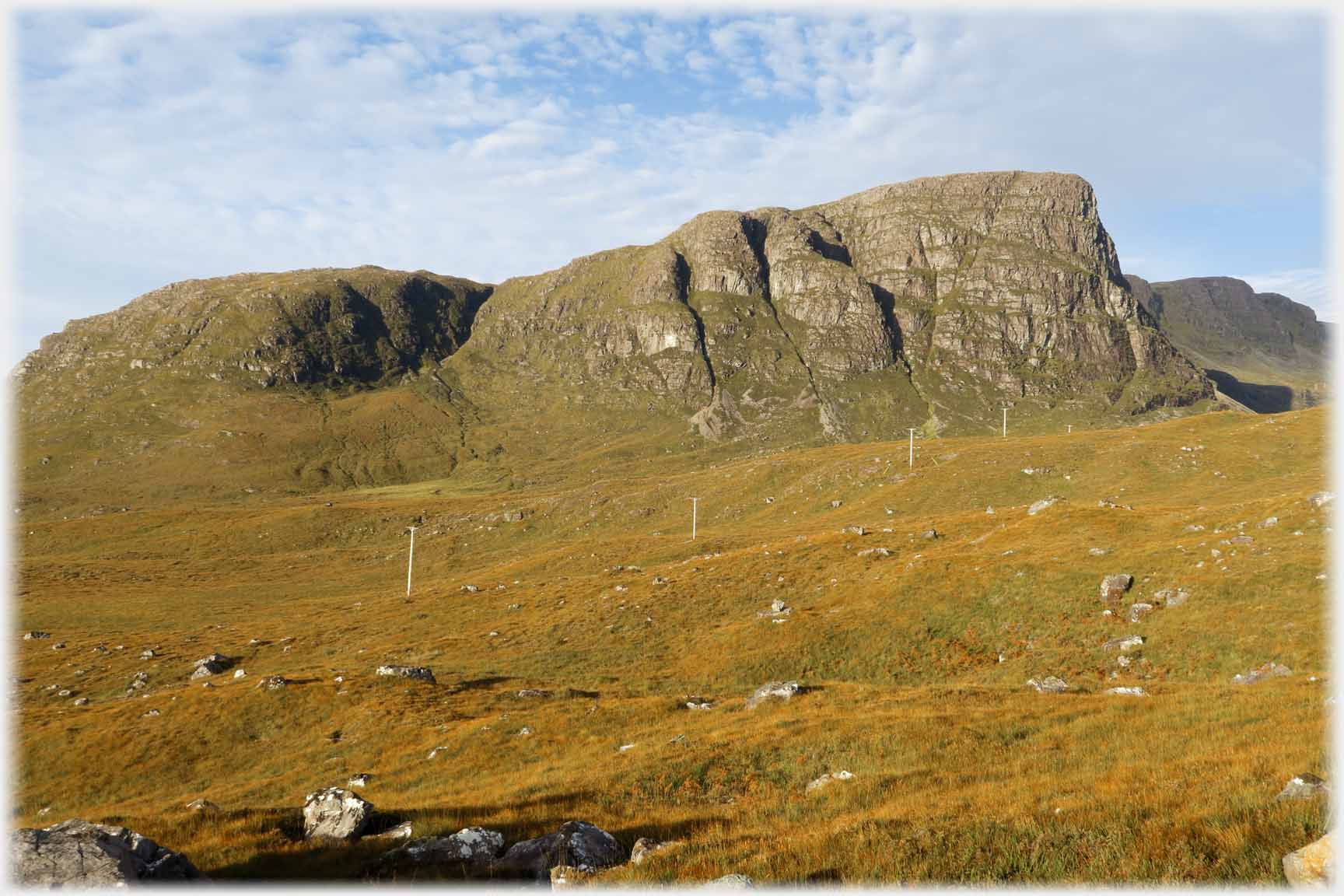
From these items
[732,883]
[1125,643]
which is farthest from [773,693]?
[732,883]

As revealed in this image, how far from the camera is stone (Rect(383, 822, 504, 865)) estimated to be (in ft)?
40.1

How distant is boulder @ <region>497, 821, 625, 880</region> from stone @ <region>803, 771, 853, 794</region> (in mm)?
7369

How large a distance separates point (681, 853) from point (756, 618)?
43.0m

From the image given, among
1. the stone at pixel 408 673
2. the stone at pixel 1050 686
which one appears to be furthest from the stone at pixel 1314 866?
the stone at pixel 408 673

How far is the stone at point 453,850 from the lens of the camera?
12.2m

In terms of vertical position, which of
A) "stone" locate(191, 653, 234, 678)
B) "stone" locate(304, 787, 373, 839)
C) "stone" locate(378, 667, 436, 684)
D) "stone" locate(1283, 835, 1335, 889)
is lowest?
"stone" locate(191, 653, 234, 678)

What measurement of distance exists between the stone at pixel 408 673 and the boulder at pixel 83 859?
3912cm

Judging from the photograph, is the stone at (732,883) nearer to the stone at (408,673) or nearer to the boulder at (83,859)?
the boulder at (83,859)

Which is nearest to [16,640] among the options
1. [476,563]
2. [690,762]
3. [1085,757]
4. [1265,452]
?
[476,563]

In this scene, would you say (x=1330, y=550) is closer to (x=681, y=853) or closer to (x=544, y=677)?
(x=681, y=853)

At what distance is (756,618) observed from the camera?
175 feet

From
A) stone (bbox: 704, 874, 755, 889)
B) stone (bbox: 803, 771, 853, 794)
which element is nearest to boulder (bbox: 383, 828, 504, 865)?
stone (bbox: 704, 874, 755, 889)

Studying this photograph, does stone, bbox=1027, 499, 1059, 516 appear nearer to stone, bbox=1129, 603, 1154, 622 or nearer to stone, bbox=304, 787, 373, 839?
stone, bbox=1129, 603, 1154, 622

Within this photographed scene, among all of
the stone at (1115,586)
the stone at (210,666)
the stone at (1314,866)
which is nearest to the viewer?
the stone at (1314,866)
